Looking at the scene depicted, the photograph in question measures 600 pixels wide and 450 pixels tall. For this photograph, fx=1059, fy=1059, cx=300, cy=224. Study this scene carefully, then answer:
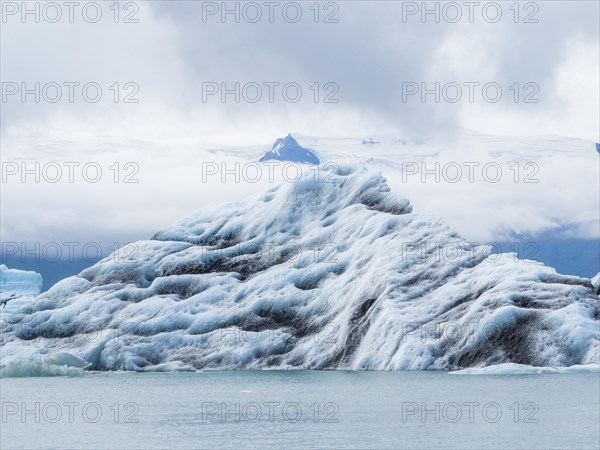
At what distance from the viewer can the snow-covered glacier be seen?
136m

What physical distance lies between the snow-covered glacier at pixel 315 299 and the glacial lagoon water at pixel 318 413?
685 cm

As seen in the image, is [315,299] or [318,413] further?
[315,299]

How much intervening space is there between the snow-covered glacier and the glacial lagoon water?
270 inches

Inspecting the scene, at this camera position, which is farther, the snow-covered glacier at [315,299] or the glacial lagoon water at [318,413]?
the snow-covered glacier at [315,299]

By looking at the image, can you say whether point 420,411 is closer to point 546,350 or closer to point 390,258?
point 546,350

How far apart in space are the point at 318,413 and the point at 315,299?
70.4m

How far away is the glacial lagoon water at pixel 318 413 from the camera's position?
7656cm

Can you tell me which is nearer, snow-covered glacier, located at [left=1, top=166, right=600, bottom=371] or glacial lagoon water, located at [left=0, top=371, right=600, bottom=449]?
glacial lagoon water, located at [left=0, top=371, right=600, bottom=449]

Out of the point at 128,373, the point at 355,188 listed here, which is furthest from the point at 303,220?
the point at 128,373

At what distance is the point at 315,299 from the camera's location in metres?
165

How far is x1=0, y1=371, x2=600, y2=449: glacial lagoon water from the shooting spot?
76.6m

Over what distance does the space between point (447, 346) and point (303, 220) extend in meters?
Result: 53.3

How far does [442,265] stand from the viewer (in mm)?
155625

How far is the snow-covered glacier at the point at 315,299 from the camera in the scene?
136500 mm
